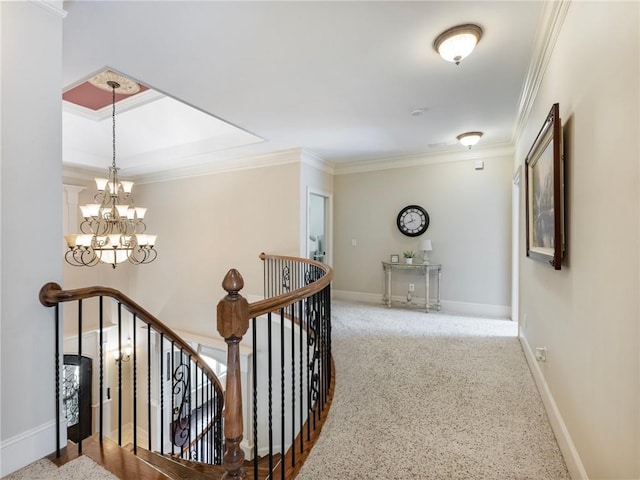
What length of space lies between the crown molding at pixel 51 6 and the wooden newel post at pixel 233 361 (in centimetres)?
182

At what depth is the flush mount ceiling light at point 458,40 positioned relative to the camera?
2.00m

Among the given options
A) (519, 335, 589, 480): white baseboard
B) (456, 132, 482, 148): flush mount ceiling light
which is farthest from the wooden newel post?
(456, 132, 482, 148): flush mount ceiling light

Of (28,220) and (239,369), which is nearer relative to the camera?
(239,369)

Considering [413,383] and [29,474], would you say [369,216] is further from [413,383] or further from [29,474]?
[29,474]

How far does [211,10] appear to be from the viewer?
6.13ft

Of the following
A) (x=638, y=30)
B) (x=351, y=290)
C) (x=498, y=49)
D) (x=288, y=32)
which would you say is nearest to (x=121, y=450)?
(x=288, y=32)

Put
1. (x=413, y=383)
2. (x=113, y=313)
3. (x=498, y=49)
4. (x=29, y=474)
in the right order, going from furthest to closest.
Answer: (x=113, y=313)
(x=413, y=383)
(x=498, y=49)
(x=29, y=474)

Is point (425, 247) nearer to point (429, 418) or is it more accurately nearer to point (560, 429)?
point (429, 418)

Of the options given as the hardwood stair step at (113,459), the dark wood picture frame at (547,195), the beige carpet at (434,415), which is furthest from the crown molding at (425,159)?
the hardwood stair step at (113,459)

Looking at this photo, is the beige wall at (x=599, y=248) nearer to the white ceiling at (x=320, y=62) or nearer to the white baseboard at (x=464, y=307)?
the white ceiling at (x=320, y=62)

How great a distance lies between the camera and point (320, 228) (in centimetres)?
611

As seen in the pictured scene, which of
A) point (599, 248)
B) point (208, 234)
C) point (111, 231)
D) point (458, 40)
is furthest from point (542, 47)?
point (208, 234)

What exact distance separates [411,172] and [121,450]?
485 centimetres

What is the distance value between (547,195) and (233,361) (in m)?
2.07
